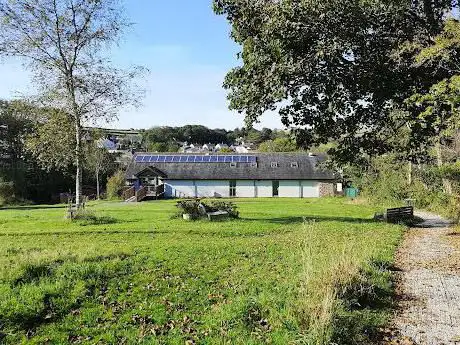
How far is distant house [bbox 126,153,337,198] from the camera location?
57062 millimetres

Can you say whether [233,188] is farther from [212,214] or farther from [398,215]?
[212,214]

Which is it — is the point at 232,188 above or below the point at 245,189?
above

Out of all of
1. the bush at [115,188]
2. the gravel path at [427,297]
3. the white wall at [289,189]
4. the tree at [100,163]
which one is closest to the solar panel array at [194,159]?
the tree at [100,163]

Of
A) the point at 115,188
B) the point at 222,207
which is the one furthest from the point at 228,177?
the point at 222,207

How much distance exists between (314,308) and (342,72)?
6.70 m

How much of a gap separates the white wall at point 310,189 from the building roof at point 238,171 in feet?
2.57

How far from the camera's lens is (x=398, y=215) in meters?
23.2

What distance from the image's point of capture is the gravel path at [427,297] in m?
6.39

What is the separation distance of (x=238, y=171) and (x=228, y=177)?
162cm

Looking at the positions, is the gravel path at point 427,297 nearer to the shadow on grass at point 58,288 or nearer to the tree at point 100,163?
the shadow on grass at point 58,288

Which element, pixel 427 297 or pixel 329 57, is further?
pixel 329 57

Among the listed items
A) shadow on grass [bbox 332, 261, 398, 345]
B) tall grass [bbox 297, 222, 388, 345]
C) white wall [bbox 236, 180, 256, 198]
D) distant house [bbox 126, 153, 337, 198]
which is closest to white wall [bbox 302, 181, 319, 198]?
distant house [bbox 126, 153, 337, 198]

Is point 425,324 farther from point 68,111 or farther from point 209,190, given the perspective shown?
point 209,190

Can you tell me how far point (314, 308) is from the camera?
6.28 metres
